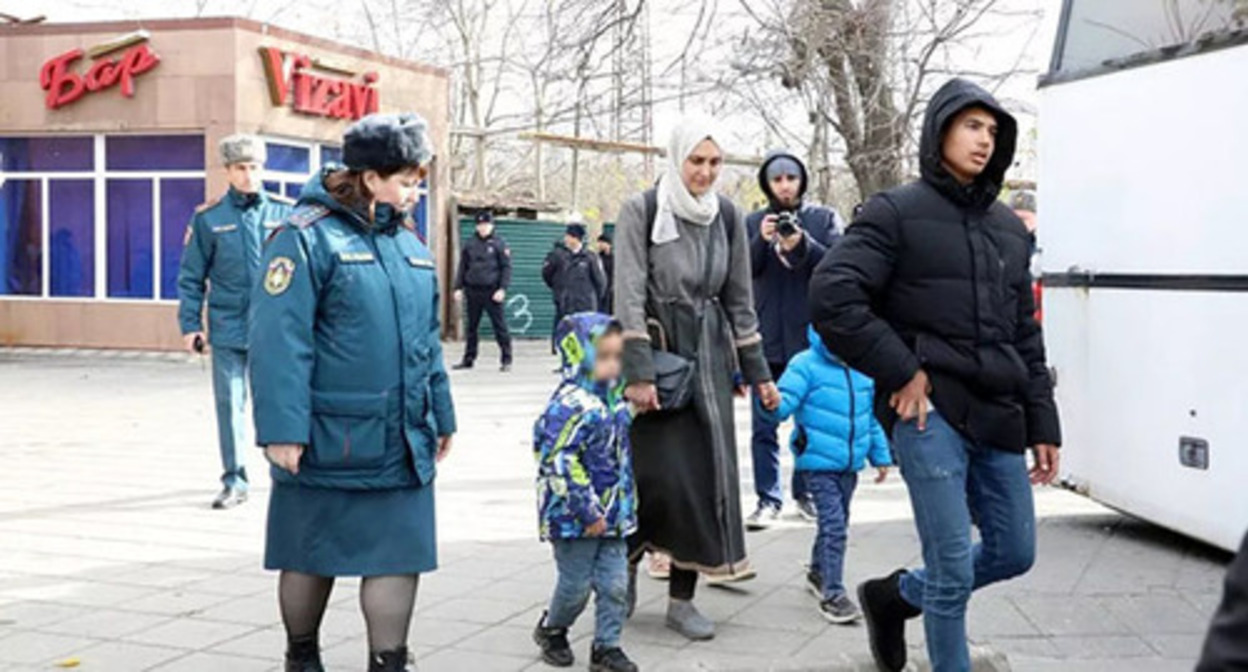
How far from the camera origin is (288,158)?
22.0m

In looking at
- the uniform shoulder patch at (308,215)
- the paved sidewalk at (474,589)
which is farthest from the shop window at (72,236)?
the uniform shoulder patch at (308,215)

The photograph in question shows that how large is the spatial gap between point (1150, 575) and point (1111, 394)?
97 centimetres

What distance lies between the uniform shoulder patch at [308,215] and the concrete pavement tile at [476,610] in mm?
1999

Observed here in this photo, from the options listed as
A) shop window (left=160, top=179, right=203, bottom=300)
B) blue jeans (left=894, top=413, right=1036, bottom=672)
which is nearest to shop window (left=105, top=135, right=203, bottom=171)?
shop window (left=160, top=179, right=203, bottom=300)

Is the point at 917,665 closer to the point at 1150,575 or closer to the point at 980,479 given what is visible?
the point at 980,479

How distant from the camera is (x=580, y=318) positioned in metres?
5.18

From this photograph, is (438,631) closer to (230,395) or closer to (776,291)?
(776,291)

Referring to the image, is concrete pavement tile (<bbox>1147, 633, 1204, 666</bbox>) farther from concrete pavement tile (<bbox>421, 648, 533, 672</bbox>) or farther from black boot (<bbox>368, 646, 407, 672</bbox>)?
black boot (<bbox>368, 646, 407, 672</bbox>)

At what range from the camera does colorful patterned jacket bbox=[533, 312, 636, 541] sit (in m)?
5.13

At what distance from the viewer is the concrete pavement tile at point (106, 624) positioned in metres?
5.62

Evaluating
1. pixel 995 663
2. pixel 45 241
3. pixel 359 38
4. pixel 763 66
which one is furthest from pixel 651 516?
pixel 359 38

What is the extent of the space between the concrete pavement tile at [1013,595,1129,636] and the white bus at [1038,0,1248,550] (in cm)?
81

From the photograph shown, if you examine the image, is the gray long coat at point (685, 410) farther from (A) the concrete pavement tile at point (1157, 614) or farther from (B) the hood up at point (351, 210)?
(A) the concrete pavement tile at point (1157, 614)

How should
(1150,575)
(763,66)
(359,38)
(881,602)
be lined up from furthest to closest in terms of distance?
(359,38), (763,66), (1150,575), (881,602)
